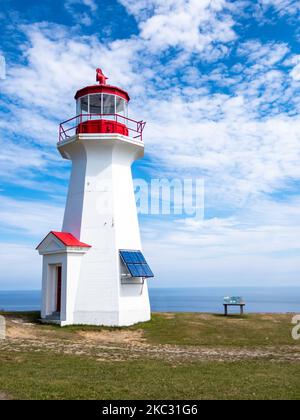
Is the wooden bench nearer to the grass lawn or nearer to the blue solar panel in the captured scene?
the grass lawn

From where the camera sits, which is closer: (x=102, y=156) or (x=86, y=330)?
(x=86, y=330)

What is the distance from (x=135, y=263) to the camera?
20.8 m

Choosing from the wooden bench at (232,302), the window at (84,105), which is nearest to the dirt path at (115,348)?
the wooden bench at (232,302)

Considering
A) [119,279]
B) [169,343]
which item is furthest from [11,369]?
[119,279]

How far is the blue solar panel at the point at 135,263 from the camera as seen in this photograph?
66.7ft

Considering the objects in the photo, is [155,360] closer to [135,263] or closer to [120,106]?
[135,263]

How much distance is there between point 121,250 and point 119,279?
1.40 m

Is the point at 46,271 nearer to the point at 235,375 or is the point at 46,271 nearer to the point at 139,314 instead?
the point at 139,314

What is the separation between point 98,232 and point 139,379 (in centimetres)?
1142

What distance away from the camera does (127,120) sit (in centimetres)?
2219

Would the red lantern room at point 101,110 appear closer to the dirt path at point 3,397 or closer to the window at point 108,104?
the window at point 108,104

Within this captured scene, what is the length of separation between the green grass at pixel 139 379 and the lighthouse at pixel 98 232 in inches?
286

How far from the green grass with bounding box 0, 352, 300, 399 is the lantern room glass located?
13.3 m
